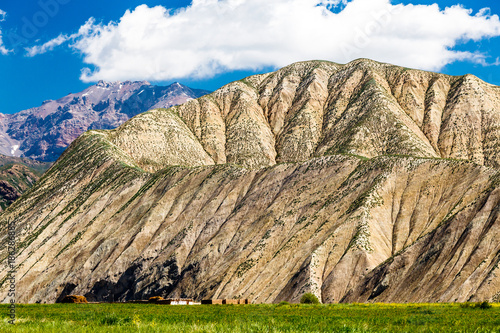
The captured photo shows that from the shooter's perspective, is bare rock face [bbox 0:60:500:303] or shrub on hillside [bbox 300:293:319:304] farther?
bare rock face [bbox 0:60:500:303]

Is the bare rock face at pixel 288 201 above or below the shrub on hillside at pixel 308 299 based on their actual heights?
above

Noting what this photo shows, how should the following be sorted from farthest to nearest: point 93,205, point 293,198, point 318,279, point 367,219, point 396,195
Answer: point 93,205
point 293,198
point 396,195
point 367,219
point 318,279

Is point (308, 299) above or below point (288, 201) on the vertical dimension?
below

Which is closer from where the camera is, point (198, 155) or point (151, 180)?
point (151, 180)

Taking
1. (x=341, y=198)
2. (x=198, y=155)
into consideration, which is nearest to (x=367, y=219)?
(x=341, y=198)

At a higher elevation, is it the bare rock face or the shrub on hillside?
the bare rock face

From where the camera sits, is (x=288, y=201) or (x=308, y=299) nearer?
(x=308, y=299)

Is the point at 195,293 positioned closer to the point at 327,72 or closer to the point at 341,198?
the point at 341,198

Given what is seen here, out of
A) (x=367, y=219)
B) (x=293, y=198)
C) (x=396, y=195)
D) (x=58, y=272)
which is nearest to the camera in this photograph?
(x=367, y=219)
